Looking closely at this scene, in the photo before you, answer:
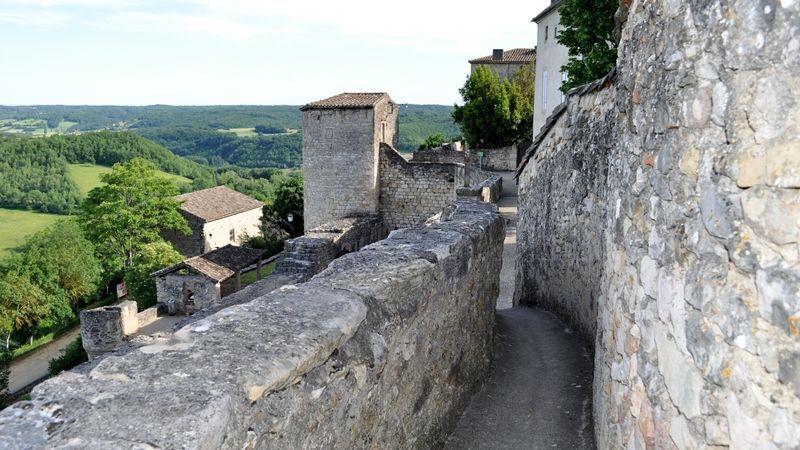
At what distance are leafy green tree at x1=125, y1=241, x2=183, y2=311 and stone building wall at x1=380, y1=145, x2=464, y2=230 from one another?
1394 centimetres

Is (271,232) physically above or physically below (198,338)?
below

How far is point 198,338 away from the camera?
→ 7.64 ft

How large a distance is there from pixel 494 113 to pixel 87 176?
7061 centimetres

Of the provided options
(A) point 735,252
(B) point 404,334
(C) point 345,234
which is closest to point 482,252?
(B) point 404,334

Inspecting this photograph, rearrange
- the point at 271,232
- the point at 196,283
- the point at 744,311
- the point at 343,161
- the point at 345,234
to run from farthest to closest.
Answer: the point at 271,232 → the point at 196,283 → the point at 343,161 → the point at 345,234 → the point at 744,311

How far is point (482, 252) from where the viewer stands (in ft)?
16.3

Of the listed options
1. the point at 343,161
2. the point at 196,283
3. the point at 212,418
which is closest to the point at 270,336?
the point at 212,418

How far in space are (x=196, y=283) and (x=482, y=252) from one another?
65.6 feet

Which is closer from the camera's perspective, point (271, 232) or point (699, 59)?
point (699, 59)

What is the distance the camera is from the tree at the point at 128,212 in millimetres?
35938

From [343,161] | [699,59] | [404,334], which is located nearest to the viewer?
[699,59]

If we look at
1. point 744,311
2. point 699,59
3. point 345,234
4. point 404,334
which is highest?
point 699,59

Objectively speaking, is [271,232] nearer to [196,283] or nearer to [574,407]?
[196,283]

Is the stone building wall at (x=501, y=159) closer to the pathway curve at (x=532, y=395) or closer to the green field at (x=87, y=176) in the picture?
the pathway curve at (x=532, y=395)
